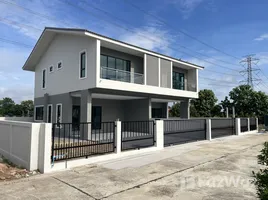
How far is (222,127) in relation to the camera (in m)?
16.6

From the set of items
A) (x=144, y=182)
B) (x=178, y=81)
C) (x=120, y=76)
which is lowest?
(x=144, y=182)

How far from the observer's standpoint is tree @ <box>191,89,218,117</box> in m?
32.2

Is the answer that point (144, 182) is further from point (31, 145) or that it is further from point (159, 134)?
point (159, 134)

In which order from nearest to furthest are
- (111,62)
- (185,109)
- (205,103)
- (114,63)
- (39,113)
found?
(111,62) < (114,63) < (39,113) < (185,109) < (205,103)

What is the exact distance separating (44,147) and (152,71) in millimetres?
11892

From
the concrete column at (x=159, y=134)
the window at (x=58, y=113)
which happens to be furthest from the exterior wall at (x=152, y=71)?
the window at (x=58, y=113)

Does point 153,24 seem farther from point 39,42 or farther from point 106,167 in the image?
point 106,167

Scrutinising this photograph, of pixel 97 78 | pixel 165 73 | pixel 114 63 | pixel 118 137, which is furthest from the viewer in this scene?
pixel 165 73

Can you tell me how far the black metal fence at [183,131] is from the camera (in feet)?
38.2

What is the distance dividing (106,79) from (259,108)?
84.6 feet

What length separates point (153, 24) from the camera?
52.8 feet

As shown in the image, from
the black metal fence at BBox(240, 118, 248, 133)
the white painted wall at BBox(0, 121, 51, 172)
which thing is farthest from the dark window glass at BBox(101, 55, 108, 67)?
the black metal fence at BBox(240, 118, 248, 133)

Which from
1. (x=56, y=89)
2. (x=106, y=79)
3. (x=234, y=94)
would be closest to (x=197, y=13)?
(x=106, y=79)

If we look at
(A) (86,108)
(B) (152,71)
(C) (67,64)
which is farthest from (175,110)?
(A) (86,108)
